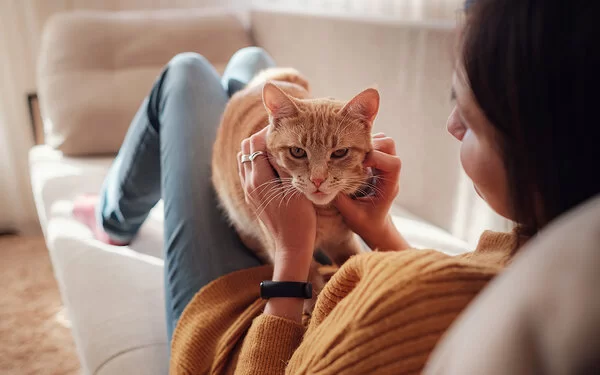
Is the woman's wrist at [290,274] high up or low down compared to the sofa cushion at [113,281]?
up

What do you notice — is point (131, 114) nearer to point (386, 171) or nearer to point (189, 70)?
point (189, 70)

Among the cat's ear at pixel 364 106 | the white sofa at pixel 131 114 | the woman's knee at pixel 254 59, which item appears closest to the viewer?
the cat's ear at pixel 364 106

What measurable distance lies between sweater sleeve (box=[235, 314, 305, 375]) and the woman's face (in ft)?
1.17

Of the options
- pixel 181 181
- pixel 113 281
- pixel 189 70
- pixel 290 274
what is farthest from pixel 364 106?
pixel 113 281

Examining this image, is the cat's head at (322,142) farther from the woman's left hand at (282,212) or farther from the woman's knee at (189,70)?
the woman's knee at (189,70)

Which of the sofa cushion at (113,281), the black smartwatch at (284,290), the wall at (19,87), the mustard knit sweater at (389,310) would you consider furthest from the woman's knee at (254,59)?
the wall at (19,87)

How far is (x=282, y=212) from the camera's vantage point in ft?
3.05

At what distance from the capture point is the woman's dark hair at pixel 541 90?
38 centimetres

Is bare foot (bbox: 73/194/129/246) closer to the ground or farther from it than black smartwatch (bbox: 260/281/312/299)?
closer to the ground

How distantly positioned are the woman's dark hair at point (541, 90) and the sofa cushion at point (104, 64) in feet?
6.51

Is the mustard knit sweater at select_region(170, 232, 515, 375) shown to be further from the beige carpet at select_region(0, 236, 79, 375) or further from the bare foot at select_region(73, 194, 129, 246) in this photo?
the beige carpet at select_region(0, 236, 79, 375)

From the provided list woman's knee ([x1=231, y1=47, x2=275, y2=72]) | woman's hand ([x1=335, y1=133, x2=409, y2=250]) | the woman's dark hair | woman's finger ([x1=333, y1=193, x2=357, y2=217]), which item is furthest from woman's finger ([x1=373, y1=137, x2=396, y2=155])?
woman's knee ([x1=231, y1=47, x2=275, y2=72])

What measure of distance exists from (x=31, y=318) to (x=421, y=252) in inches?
73.6

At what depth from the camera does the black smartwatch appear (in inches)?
→ 32.4
